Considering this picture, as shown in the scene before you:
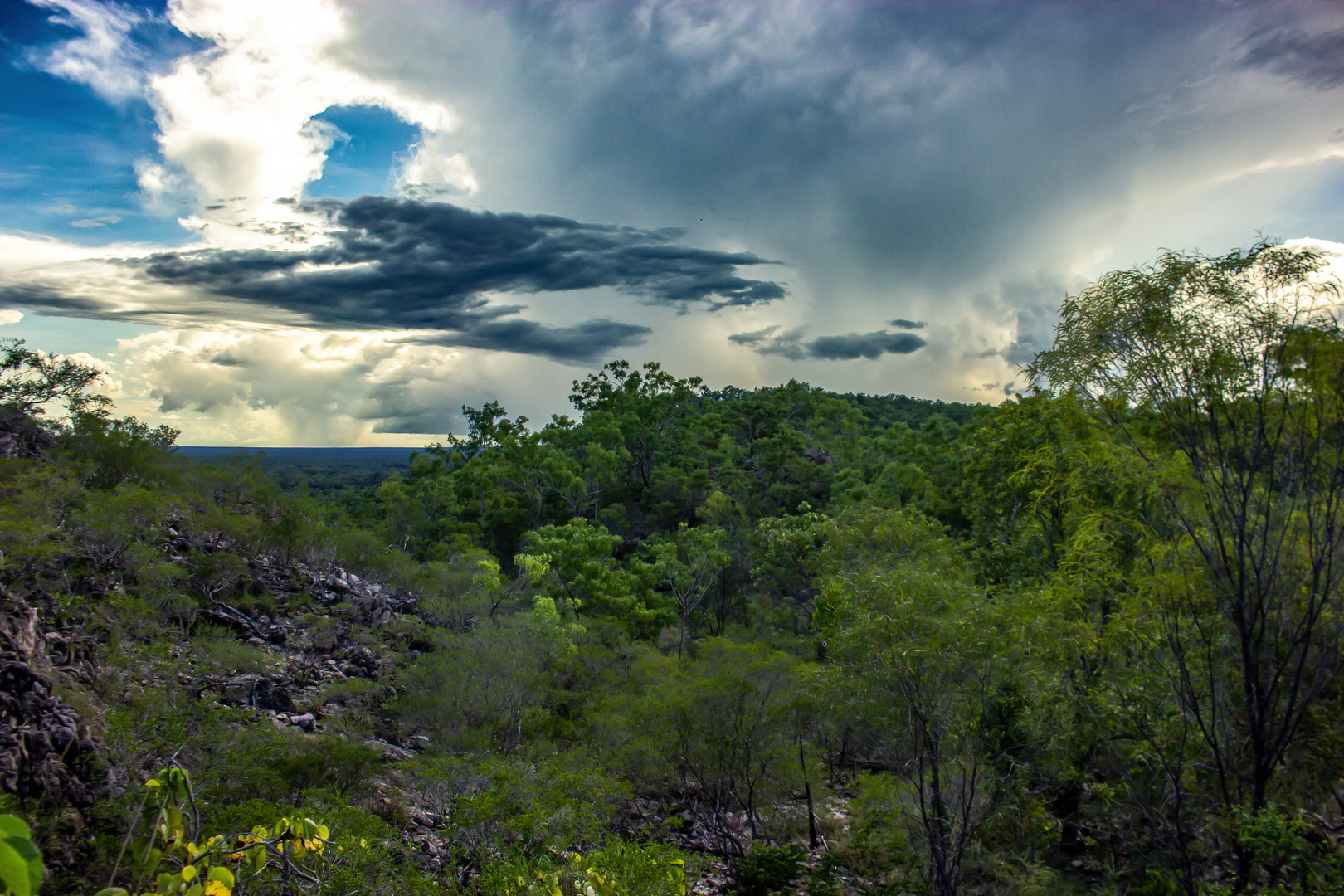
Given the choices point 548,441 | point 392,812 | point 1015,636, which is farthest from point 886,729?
point 548,441

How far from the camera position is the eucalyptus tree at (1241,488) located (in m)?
8.90

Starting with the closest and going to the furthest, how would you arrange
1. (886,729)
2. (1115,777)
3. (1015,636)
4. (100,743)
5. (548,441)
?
(100,743) < (1015,636) < (886,729) < (1115,777) < (548,441)

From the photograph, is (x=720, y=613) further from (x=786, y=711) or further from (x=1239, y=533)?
(x=1239, y=533)

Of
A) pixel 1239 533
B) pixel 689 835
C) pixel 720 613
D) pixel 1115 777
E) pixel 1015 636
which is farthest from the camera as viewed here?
pixel 720 613

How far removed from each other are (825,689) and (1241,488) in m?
8.03

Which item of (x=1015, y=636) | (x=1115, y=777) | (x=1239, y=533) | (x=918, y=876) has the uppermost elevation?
(x=1239, y=533)

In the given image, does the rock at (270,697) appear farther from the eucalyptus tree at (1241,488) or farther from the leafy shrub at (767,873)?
the eucalyptus tree at (1241,488)

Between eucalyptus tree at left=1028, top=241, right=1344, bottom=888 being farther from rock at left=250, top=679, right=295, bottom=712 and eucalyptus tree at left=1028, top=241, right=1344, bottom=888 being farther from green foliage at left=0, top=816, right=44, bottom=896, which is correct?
rock at left=250, top=679, right=295, bottom=712

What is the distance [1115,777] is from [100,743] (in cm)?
1885

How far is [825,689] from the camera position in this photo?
13719 millimetres

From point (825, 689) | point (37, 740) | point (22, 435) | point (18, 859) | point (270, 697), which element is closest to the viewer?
point (18, 859)

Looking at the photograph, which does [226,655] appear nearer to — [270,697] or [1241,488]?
[270,697]

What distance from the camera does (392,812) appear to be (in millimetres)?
14273

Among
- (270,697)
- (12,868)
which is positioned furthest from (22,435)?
(12,868)
